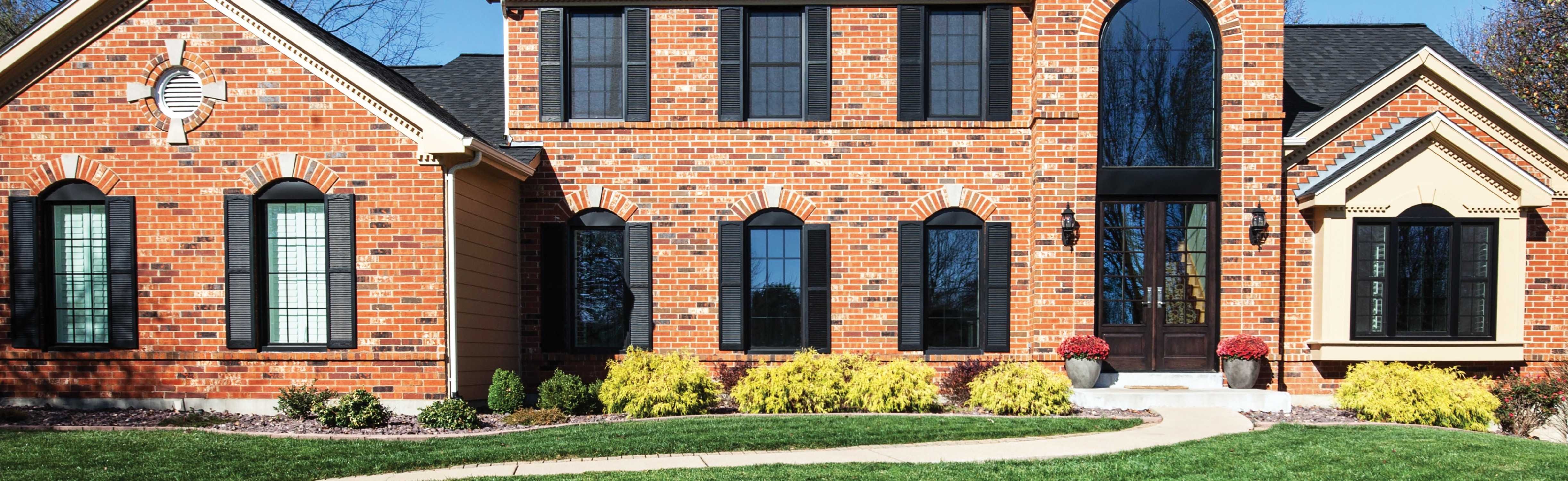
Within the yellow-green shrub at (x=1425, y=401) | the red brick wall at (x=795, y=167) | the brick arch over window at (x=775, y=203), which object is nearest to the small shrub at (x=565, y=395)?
the red brick wall at (x=795, y=167)

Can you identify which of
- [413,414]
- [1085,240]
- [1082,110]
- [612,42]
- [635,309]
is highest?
[612,42]

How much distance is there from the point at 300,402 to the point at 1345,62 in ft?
50.9

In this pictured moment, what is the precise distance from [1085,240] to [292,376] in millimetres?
10158

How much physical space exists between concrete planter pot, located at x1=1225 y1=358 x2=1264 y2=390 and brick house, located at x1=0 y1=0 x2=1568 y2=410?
475 millimetres

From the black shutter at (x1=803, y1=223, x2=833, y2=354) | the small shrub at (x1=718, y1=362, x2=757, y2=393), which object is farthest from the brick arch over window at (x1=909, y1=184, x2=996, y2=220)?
the small shrub at (x1=718, y1=362, x2=757, y2=393)

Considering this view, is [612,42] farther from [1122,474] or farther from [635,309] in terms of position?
[1122,474]

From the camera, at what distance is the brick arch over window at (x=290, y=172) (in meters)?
12.7

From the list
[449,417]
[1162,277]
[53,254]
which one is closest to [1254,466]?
[1162,277]

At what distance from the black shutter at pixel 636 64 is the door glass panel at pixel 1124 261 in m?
6.43

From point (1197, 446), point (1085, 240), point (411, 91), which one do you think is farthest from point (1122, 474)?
point (411, 91)

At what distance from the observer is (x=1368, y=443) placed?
1052cm

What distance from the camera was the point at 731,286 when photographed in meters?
14.5

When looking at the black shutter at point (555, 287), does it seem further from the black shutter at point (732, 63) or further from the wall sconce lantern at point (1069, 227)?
the wall sconce lantern at point (1069, 227)

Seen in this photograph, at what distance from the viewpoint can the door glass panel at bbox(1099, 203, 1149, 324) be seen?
47.0 feet
